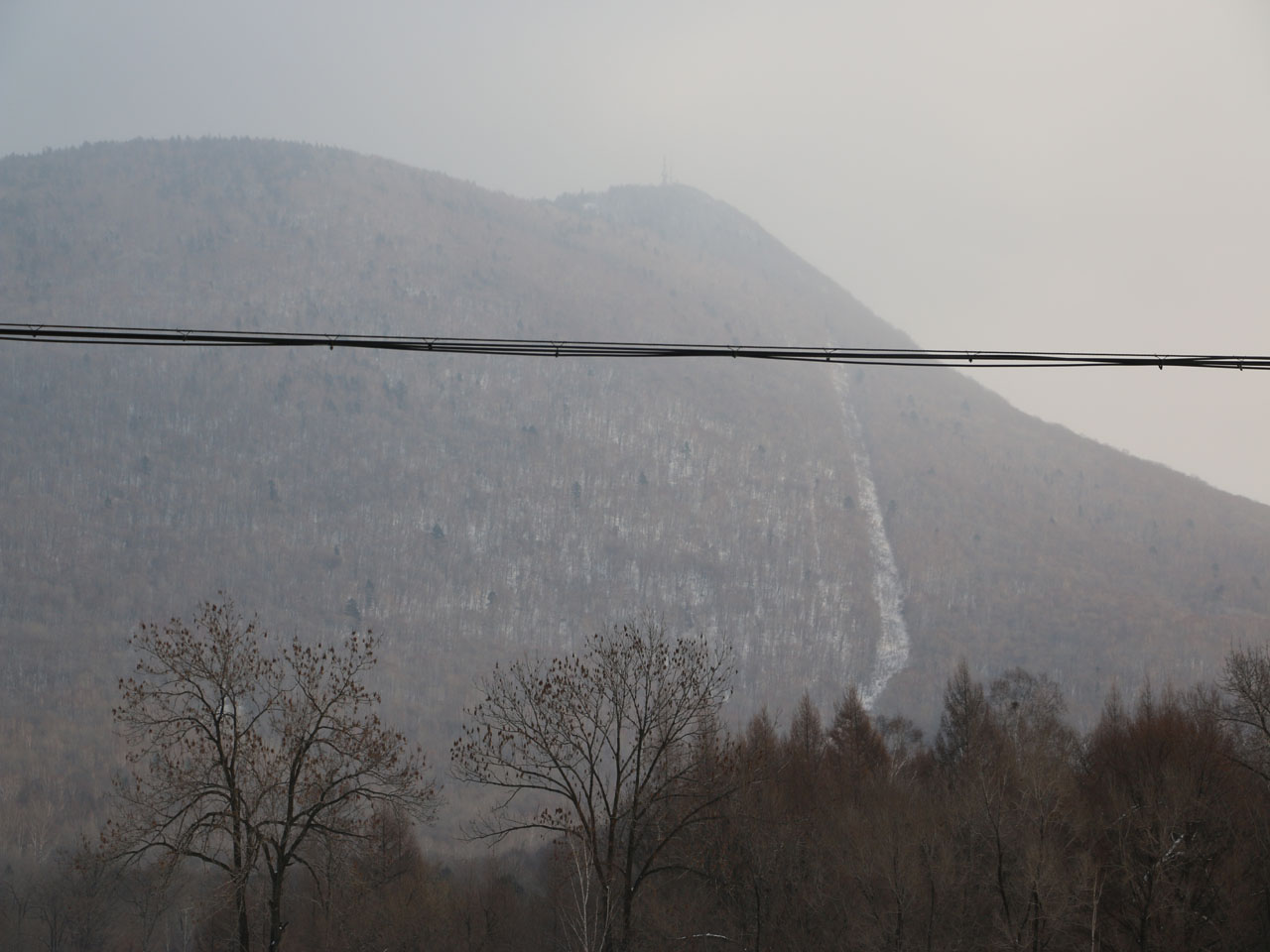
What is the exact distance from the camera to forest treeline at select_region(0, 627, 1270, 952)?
3161 centimetres

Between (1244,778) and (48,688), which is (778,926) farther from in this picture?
(48,688)

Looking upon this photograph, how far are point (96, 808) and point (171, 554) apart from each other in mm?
79362

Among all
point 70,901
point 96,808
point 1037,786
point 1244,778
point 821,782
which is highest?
point 1037,786

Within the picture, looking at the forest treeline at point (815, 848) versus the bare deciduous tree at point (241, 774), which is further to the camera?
the forest treeline at point (815, 848)

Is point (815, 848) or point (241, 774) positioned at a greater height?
point (241, 774)

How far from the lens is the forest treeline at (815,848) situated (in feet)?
104

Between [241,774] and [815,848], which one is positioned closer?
[241,774]

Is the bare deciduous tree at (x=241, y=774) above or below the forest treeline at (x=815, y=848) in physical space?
above

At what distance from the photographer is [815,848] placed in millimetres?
48281

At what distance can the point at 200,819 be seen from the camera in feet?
90.0

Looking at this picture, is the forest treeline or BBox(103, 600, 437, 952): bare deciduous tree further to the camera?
the forest treeline

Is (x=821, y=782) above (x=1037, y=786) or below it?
below

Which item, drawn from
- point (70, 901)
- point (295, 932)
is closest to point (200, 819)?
point (295, 932)

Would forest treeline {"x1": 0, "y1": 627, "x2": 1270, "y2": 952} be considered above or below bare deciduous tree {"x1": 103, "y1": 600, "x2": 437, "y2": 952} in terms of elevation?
below
